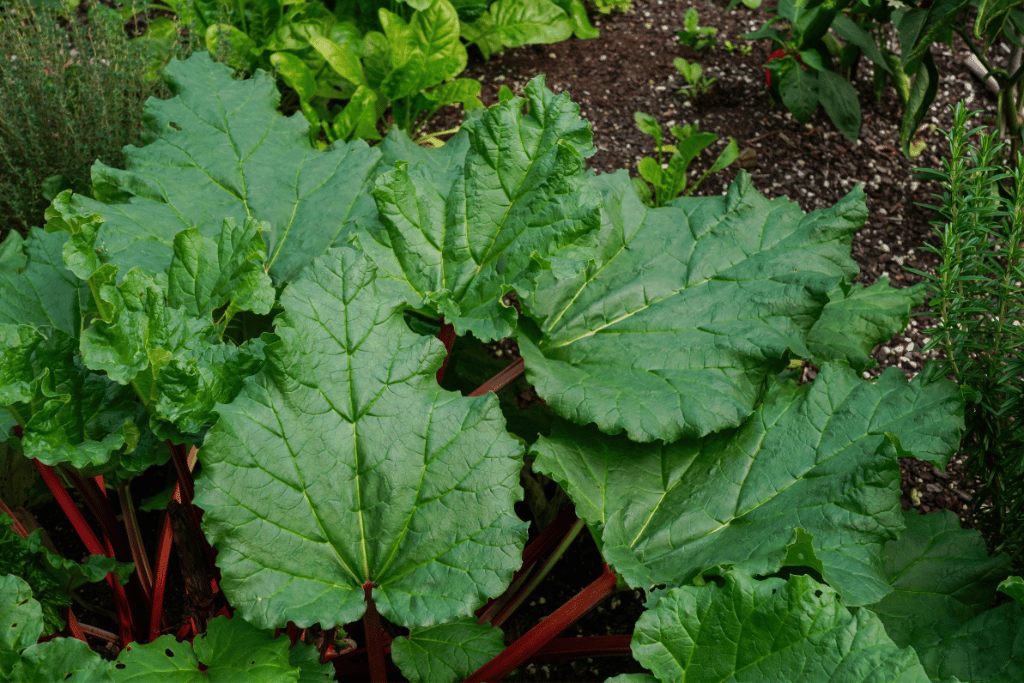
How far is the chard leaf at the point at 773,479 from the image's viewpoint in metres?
1.53

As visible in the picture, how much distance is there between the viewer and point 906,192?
125 inches

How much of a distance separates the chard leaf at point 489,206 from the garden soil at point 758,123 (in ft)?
2.56

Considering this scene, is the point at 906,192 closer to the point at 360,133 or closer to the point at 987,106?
the point at 987,106

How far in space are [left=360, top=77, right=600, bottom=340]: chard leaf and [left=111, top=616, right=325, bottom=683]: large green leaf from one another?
72 centimetres

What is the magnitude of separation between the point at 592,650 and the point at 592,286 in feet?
2.67

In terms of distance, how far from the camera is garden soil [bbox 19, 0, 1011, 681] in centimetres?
288

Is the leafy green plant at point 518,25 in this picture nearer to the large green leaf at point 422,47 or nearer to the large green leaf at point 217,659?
the large green leaf at point 422,47

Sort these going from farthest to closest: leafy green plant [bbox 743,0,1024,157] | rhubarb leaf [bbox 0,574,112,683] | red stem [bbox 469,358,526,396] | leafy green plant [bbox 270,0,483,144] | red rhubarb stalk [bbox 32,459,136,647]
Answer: leafy green plant [bbox 270,0,483,144] → leafy green plant [bbox 743,0,1024,157] → red stem [bbox 469,358,526,396] → red rhubarb stalk [bbox 32,459,136,647] → rhubarb leaf [bbox 0,574,112,683]

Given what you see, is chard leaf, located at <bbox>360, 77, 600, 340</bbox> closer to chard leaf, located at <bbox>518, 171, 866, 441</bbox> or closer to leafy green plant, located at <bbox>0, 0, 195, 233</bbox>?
chard leaf, located at <bbox>518, 171, 866, 441</bbox>

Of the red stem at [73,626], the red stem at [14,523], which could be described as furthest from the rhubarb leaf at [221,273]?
the red stem at [73,626]

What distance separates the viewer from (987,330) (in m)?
1.80

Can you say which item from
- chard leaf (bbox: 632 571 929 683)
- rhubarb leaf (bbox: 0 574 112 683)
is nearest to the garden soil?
chard leaf (bbox: 632 571 929 683)

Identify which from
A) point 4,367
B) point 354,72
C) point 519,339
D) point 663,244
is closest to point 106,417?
point 4,367

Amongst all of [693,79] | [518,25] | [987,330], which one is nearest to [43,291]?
[987,330]
